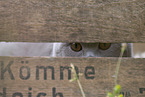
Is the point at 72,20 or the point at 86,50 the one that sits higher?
Answer: the point at 86,50

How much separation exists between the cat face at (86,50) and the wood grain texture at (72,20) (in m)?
0.77

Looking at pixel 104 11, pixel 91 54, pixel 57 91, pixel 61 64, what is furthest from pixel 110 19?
pixel 91 54

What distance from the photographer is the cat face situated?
1.77m

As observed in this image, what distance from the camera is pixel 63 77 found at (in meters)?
0.97

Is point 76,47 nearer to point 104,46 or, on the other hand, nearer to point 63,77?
point 104,46

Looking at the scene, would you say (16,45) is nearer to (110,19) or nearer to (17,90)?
(17,90)

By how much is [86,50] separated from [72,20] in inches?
31.8

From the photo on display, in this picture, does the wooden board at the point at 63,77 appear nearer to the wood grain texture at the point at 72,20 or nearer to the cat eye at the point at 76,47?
the wood grain texture at the point at 72,20

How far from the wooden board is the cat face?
30.5 inches

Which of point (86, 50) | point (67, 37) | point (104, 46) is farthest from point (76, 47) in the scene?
point (67, 37)

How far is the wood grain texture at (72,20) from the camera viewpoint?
3.16 feet

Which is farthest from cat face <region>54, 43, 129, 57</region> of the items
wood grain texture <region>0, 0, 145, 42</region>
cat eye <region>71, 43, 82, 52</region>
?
wood grain texture <region>0, 0, 145, 42</region>

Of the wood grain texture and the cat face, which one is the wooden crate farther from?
the cat face

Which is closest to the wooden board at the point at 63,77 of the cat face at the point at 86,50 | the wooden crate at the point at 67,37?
the wooden crate at the point at 67,37
